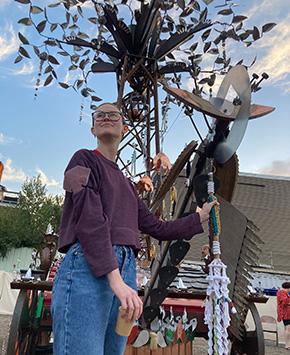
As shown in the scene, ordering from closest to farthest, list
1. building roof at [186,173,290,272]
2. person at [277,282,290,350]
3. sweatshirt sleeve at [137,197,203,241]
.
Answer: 1. sweatshirt sleeve at [137,197,203,241]
2. person at [277,282,290,350]
3. building roof at [186,173,290,272]

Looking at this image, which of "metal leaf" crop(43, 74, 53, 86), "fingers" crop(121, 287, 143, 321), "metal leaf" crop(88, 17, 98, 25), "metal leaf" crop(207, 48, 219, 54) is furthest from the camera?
"metal leaf" crop(43, 74, 53, 86)

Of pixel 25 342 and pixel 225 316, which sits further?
pixel 25 342

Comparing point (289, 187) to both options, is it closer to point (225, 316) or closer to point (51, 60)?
point (51, 60)

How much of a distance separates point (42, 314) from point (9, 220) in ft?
71.0

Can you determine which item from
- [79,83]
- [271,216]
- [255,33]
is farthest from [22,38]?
[271,216]

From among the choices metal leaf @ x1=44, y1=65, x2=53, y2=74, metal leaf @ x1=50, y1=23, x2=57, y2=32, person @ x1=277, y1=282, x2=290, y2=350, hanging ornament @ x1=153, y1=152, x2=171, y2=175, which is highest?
metal leaf @ x1=50, y1=23, x2=57, y2=32

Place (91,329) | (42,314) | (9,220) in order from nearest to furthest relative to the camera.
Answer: (91,329), (42,314), (9,220)

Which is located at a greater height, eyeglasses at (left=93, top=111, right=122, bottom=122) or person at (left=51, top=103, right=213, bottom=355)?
eyeglasses at (left=93, top=111, right=122, bottom=122)

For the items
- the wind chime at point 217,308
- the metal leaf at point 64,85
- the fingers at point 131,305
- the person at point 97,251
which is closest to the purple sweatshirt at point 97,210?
the person at point 97,251

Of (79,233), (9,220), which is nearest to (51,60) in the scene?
(79,233)

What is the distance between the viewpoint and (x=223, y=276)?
153cm

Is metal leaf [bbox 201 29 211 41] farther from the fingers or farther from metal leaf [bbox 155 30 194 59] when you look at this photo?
the fingers

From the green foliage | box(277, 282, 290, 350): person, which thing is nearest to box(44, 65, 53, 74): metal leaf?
box(277, 282, 290, 350): person

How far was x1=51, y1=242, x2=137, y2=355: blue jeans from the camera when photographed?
3.84 feet
